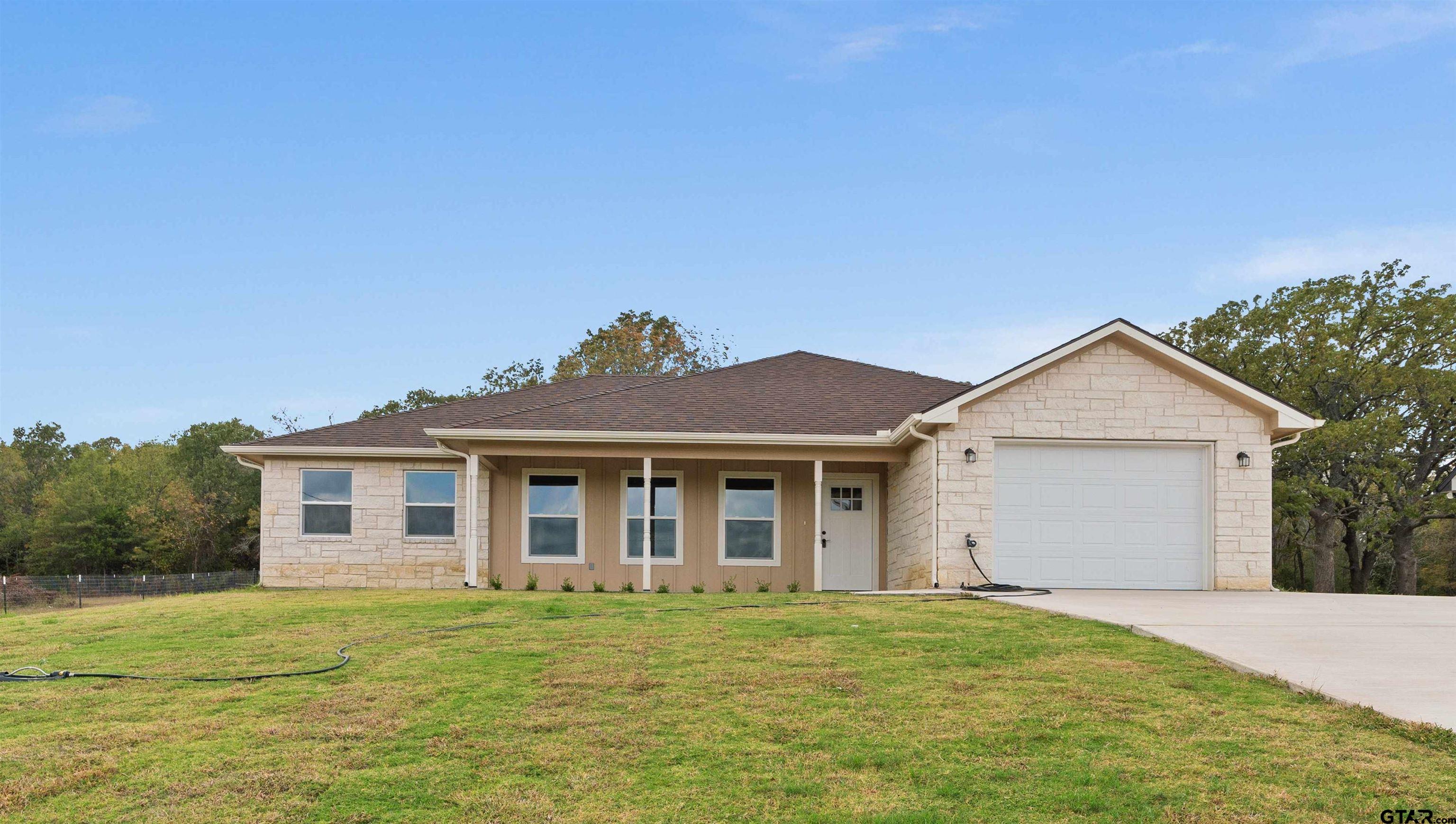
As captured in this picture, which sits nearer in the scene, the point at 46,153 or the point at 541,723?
the point at 541,723

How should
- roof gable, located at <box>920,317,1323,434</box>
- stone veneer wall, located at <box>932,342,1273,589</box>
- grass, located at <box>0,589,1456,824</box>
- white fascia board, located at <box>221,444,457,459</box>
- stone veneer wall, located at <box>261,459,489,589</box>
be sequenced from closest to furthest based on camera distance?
grass, located at <box>0,589,1456,824</box> → roof gable, located at <box>920,317,1323,434</box> → stone veneer wall, located at <box>932,342,1273,589</box> → white fascia board, located at <box>221,444,457,459</box> → stone veneer wall, located at <box>261,459,489,589</box>

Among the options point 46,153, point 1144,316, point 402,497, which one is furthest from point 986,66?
point 46,153

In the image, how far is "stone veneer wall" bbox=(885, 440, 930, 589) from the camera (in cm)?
1585

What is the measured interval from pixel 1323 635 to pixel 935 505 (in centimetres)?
609

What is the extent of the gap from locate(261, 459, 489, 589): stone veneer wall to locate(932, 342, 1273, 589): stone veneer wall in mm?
7747

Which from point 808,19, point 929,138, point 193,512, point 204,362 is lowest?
point 193,512

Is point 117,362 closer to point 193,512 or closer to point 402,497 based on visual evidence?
point 193,512

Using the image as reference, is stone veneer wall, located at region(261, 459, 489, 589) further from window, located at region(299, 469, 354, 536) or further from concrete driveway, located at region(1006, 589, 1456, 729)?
concrete driveway, located at region(1006, 589, 1456, 729)

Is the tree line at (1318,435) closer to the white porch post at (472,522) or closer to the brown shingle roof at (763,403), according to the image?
the brown shingle roof at (763,403)

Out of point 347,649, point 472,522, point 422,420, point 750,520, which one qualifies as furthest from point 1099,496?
point 422,420

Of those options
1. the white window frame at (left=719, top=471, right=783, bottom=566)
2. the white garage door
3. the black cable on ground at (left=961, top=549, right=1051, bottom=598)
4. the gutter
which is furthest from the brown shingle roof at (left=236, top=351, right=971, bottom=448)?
the black cable on ground at (left=961, top=549, right=1051, bottom=598)

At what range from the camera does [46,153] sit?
25.0 meters

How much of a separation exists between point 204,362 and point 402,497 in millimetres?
19821

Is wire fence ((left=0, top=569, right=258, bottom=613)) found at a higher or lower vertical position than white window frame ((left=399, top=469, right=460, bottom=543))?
lower
